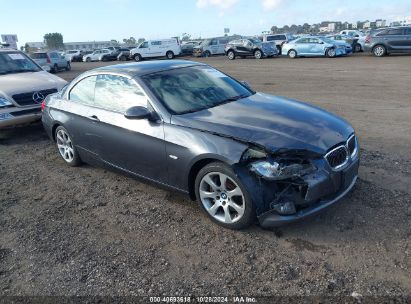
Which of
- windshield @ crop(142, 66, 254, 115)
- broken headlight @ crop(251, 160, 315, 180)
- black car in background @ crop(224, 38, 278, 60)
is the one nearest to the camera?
broken headlight @ crop(251, 160, 315, 180)

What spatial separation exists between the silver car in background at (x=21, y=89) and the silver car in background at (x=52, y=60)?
18253 millimetres

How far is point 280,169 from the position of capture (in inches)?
137

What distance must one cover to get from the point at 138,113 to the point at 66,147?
2.33 metres

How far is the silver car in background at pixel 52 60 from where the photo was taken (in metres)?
Result: 26.3

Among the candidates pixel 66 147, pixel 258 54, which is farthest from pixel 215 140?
pixel 258 54

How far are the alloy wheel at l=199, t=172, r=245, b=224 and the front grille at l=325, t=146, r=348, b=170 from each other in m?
0.92

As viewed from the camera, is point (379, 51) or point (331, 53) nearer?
point (379, 51)

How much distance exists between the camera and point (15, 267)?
11.6ft

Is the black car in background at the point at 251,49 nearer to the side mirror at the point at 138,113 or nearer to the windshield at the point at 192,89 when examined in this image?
the windshield at the point at 192,89

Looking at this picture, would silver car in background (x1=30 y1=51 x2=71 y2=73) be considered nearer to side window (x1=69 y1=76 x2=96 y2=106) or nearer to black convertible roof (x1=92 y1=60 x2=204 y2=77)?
side window (x1=69 y1=76 x2=96 y2=106)

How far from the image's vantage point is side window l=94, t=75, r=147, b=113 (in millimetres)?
4570

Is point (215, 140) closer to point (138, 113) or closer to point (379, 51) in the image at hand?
point (138, 113)

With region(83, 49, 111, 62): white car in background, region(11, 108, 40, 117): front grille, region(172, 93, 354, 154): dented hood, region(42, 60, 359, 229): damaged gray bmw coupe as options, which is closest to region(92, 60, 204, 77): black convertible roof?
region(42, 60, 359, 229): damaged gray bmw coupe

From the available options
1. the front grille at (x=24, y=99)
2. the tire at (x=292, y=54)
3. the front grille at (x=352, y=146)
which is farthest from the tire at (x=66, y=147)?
the tire at (x=292, y=54)
